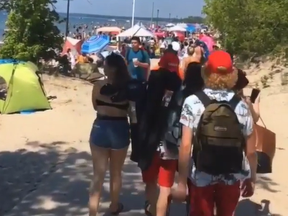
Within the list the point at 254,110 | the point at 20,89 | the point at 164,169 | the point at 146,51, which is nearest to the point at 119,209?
the point at 164,169

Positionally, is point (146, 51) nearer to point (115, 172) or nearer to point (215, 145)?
point (115, 172)

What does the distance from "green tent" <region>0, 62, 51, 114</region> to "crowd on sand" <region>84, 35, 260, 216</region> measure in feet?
12.6

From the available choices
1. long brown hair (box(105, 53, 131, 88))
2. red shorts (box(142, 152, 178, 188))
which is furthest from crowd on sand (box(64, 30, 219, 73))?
red shorts (box(142, 152, 178, 188))

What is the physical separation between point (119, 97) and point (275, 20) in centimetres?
1695

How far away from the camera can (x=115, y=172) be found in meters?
5.56

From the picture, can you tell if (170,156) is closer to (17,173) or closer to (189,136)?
(189,136)

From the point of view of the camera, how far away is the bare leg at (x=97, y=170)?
17.5 feet

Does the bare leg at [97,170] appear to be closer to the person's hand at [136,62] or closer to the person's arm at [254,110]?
the person's arm at [254,110]

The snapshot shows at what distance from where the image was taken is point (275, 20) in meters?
21.3

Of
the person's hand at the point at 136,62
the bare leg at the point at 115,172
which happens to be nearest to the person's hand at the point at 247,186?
the bare leg at the point at 115,172

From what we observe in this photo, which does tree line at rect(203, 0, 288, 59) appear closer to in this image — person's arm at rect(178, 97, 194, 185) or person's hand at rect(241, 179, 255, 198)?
person's hand at rect(241, 179, 255, 198)

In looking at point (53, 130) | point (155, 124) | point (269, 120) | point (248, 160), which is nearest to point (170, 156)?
point (155, 124)

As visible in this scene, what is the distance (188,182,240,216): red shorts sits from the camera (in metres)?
4.06

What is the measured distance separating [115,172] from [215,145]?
5.97 ft
